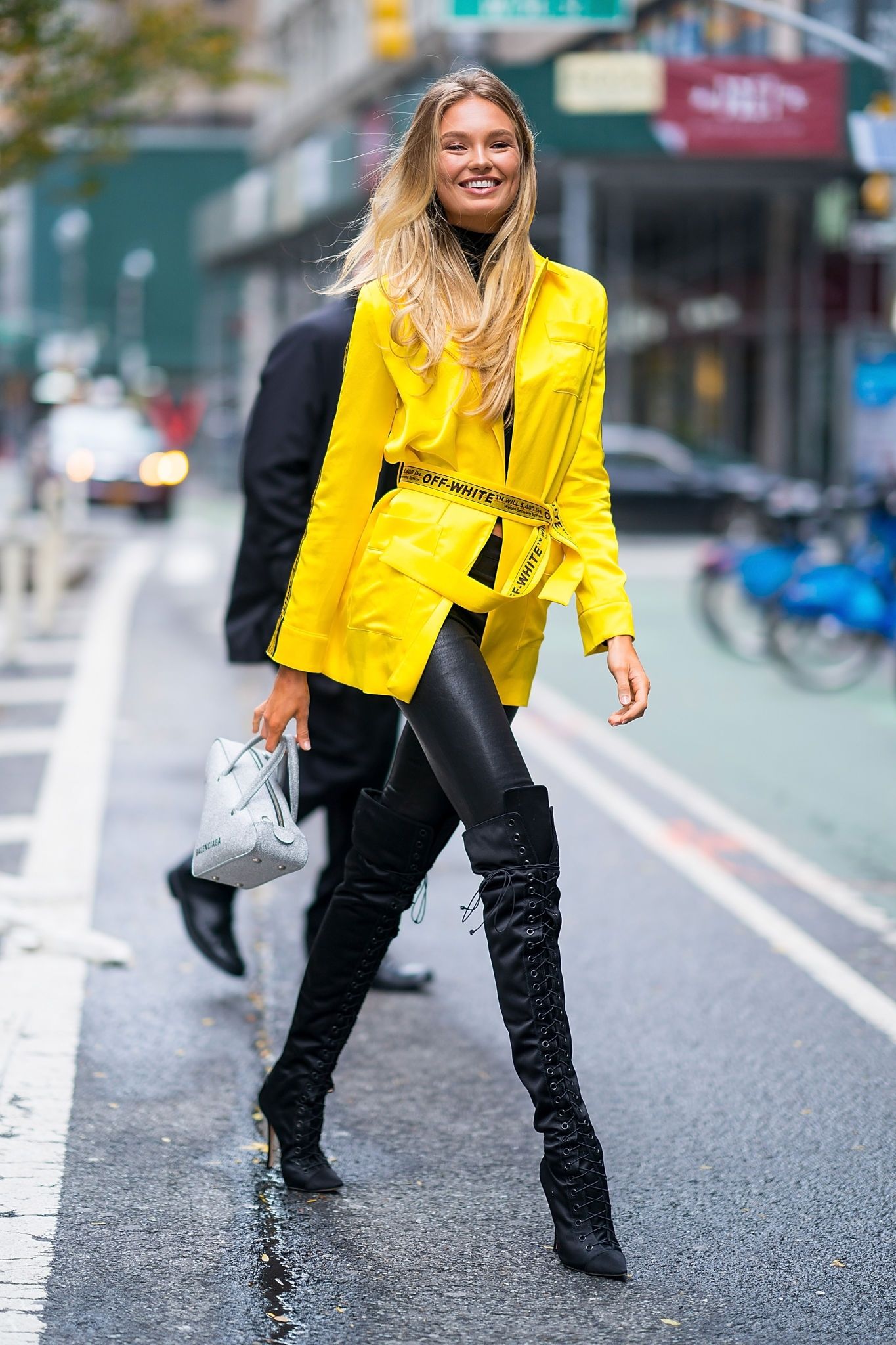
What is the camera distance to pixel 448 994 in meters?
5.05

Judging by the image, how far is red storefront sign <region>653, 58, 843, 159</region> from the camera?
25.1 meters

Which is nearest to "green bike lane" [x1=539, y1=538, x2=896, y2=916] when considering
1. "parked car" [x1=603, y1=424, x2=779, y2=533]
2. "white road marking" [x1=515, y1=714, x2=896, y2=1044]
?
"white road marking" [x1=515, y1=714, x2=896, y2=1044]

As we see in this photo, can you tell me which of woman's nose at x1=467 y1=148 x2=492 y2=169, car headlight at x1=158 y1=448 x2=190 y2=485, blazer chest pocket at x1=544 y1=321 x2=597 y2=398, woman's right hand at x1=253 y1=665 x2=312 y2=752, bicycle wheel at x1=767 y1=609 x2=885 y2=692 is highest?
woman's nose at x1=467 y1=148 x2=492 y2=169

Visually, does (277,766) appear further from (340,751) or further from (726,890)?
(726,890)

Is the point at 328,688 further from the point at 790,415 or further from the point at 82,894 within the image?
the point at 790,415

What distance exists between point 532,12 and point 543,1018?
1642 cm

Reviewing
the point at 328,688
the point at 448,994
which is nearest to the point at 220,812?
the point at 328,688

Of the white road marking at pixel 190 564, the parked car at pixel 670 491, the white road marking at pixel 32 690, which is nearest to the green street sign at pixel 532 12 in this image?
the white road marking at pixel 190 564

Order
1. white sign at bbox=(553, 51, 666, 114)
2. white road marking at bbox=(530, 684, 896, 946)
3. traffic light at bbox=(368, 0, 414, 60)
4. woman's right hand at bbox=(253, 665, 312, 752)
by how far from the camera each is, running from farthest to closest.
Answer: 1. white sign at bbox=(553, 51, 666, 114)
2. traffic light at bbox=(368, 0, 414, 60)
3. white road marking at bbox=(530, 684, 896, 946)
4. woman's right hand at bbox=(253, 665, 312, 752)

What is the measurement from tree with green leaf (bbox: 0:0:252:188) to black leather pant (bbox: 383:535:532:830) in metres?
9.06

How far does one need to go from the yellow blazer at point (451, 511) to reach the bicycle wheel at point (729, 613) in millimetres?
9904

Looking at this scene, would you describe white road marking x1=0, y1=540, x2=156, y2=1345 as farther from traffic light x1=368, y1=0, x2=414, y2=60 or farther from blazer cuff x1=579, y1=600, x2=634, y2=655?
traffic light x1=368, y1=0, x2=414, y2=60

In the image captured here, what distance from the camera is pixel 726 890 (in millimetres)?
6352

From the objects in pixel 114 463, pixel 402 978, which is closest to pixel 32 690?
pixel 402 978
